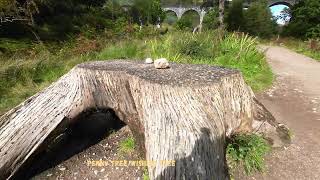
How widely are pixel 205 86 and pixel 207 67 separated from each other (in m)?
1.01

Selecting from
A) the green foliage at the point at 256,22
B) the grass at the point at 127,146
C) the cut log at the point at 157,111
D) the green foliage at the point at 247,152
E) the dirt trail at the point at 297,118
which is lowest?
the green foliage at the point at 256,22

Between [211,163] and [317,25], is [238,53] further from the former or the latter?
[317,25]

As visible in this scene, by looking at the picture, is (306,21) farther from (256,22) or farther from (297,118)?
(297,118)

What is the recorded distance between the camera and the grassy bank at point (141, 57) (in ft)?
21.2

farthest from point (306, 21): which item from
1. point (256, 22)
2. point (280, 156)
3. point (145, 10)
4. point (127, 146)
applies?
point (127, 146)

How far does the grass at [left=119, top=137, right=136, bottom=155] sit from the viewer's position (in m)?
3.95

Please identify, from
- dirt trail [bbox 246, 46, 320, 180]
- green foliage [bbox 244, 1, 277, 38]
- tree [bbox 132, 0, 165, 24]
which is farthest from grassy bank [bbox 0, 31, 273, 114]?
tree [bbox 132, 0, 165, 24]

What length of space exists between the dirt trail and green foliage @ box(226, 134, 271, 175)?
0.11m

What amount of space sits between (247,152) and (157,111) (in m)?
1.28

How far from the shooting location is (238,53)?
8.38m

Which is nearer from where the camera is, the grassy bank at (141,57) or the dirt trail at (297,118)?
the dirt trail at (297,118)

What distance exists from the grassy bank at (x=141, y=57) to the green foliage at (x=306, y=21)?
590 inches

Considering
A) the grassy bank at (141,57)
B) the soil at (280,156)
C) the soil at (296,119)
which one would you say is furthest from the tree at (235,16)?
the soil at (280,156)

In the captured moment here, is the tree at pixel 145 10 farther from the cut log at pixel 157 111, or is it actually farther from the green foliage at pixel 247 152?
the green foliage at pixel 247 152
